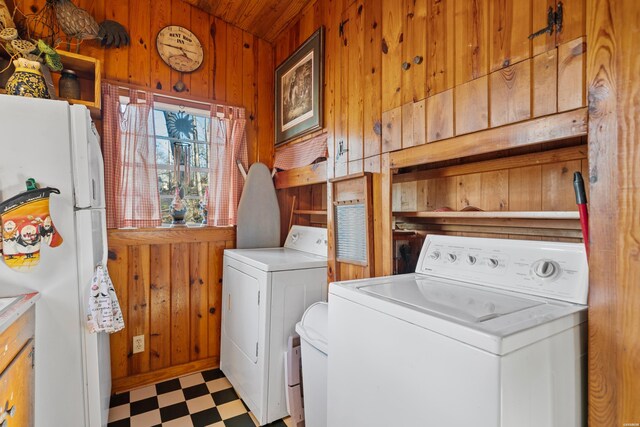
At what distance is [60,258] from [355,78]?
172 centimetres

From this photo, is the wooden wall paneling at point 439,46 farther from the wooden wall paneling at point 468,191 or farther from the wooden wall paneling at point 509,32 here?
the wooden wall paneling at point 468,191

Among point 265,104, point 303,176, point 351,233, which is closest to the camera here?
point 351,233

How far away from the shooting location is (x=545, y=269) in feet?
3.53

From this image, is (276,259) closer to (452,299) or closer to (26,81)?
(452,299)

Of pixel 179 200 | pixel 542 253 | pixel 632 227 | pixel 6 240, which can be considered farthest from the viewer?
pixel 179 200

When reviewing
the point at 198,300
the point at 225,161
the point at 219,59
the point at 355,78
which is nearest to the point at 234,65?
the point at 219,59

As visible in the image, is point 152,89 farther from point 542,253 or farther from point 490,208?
point 542,253

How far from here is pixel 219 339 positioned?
2588 mm

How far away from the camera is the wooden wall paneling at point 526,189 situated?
133cm

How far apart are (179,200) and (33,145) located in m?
1.20

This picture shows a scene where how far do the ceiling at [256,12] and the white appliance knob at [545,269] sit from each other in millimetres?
2243

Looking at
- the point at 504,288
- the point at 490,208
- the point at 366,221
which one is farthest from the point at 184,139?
the point at 504,288

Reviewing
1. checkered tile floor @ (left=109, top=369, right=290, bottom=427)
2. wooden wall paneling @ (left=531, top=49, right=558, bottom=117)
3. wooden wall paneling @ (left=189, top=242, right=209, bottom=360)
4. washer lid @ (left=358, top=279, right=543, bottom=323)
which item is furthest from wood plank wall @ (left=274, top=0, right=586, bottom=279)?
checkered tile floor @ (left=109, top=369, right=290, bottom=427)

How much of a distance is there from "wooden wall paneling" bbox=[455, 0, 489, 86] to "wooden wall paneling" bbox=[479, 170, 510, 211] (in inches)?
18.4
